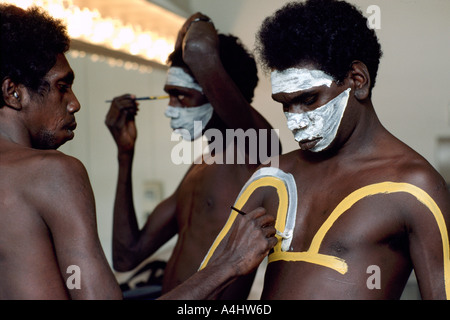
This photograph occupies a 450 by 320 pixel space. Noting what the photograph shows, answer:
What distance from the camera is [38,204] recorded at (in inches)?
49.8

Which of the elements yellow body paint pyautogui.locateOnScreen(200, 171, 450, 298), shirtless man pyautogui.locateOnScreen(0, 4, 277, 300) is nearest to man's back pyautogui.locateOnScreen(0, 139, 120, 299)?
shirtless man pyautogui.locateOnScreen(0, 4, 277, 300)

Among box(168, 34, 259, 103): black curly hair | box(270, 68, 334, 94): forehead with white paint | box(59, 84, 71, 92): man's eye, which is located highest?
box(168, 34, 259, 103): black curly hair

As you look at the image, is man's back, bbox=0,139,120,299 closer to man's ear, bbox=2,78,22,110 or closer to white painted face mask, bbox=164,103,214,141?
man's ear, bbox=2,78,22,110

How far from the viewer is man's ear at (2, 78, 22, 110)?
1.36 metres

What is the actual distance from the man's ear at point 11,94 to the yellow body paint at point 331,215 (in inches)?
26.2

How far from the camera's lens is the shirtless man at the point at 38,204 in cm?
A: 125

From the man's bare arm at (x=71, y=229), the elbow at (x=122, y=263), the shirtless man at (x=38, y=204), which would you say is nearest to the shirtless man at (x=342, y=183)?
the shirtless man at (x=38, y=204)

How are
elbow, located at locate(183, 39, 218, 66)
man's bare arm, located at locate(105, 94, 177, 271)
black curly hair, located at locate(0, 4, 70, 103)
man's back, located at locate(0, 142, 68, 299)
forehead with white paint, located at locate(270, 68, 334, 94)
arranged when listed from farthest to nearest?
man's bare arm, located at locate(105, 94, 177, 271) → elbow, located at locate(183, 39, 218, 66) → forehead with white paint, located at locate(270, 68, 334, 94) → black curly hair, located at locate(0, 4, 70, 103) → man's back, located at locate(0, 142, 68, 299)

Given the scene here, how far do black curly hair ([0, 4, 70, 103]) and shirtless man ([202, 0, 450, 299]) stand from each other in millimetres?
600

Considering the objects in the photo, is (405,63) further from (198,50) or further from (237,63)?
(198,50)

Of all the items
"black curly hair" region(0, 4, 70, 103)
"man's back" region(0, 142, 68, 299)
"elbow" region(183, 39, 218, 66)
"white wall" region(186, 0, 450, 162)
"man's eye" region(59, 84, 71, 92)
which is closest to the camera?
"man's back" region(0, 142, 68, 299)

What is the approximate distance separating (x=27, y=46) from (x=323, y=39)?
0.75 m
